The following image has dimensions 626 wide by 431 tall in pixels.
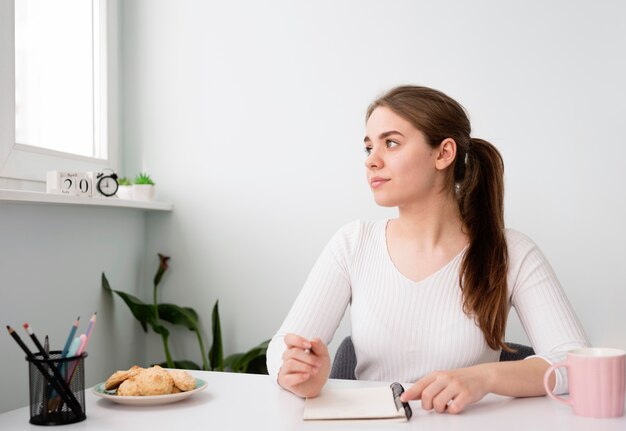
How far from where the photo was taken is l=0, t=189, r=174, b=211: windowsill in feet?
5.25

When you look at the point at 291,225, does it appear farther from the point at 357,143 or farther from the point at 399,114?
the point at 399,114

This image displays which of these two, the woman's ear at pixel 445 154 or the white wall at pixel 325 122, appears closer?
the woman's ear at pixel 445 154

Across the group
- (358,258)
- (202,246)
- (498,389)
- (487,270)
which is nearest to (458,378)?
(498,389)

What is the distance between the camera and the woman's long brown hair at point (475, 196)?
5.02 ft

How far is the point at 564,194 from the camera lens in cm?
218

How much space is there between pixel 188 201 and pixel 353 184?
2.07 feet

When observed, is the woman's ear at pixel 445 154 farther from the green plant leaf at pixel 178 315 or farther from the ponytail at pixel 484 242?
the green plant leaf at pixel 178 315

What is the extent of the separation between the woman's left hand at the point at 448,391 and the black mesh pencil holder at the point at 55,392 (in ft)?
1.77

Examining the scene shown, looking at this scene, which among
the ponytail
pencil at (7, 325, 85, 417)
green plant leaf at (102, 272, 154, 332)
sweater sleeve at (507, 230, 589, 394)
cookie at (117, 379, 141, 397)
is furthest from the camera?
green plant leaf at (102, 272, 154, 332)

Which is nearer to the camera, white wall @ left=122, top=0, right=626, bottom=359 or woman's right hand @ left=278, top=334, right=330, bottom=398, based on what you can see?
woman's right hand @ left=278, top=334, right=330, bottom=398

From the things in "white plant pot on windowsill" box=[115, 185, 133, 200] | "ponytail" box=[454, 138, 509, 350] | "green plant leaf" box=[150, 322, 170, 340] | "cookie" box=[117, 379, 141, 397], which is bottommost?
"green plant leaf" box=[150, 322, 170, 340]

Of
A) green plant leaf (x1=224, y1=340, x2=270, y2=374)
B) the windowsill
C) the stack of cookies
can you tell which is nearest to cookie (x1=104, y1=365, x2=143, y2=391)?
the stack of cookies

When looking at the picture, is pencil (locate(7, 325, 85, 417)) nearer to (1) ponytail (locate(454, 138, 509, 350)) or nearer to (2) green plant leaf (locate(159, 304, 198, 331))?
(1) ponytail (locate(454, 138, 509, 350))

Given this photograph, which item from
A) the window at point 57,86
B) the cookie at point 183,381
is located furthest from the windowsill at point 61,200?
the cookie at point 183,381
